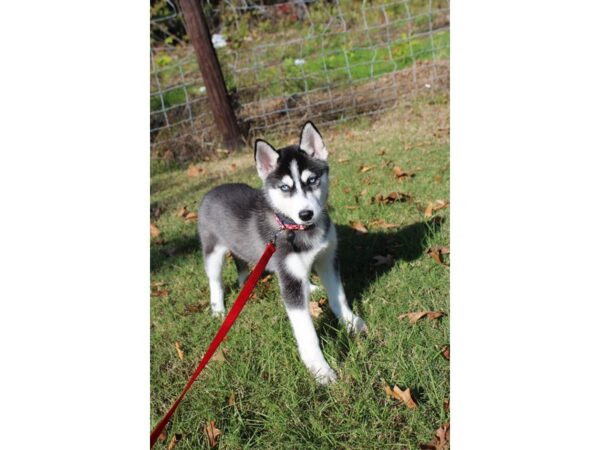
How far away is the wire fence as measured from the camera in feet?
18.8

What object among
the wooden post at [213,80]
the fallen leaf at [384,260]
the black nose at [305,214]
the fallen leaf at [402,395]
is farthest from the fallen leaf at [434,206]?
→ the wooden post at [213,80]

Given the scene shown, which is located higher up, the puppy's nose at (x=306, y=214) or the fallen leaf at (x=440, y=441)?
the puppy's nose at (x=306, y=214)

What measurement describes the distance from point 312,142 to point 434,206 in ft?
4.47

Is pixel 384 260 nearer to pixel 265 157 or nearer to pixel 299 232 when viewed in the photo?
pixel 299 232

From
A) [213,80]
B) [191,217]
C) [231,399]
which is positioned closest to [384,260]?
[231,399]

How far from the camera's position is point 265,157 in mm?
2359

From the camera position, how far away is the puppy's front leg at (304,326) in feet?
6.93

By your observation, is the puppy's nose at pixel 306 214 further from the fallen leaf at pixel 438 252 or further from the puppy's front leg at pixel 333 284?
the fallen leaf at pixel 438 252

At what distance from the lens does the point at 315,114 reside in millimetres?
5977

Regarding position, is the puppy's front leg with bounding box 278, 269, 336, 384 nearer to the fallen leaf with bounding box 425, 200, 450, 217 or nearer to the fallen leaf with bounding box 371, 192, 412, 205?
the fallen leaf with bounding box 425, 200, 450, 217

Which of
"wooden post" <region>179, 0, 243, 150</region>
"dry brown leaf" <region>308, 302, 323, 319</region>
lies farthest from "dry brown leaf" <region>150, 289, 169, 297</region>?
"wooden post" <region>179, 0, 243, 150</region>

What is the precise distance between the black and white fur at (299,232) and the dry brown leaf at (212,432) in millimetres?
432
